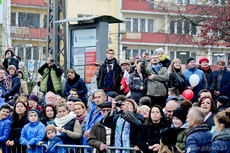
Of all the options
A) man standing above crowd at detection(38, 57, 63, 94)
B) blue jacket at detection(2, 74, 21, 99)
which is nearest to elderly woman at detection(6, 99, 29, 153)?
blue jacket at detection(2, 74, 21, 99)

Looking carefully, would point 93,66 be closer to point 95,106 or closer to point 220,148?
point 95,106

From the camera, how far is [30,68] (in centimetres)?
4681

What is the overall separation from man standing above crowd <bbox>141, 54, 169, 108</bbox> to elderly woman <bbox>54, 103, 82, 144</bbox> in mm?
3013

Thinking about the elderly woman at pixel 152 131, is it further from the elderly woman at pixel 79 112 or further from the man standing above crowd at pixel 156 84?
the man standing above crowd at pixel 156 84

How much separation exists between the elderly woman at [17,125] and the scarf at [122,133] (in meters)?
2.63

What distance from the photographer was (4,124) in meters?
16.2

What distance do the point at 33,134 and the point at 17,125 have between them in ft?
2.81

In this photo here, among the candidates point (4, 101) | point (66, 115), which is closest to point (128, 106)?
point (66, 115)

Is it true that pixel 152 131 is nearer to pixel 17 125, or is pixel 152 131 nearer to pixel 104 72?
pixel 17 125

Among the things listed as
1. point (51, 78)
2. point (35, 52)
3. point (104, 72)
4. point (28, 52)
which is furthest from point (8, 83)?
point (35, 52)

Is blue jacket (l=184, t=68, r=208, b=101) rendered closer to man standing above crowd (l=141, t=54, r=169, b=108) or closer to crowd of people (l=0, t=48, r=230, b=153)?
crowd of people (l=0, t=48, r=230, b=153)

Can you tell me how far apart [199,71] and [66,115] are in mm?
4158

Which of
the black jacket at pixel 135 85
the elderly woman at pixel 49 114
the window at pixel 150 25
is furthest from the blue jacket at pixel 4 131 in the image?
the window at pixel 150 25

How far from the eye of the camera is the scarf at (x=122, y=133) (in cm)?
1388
